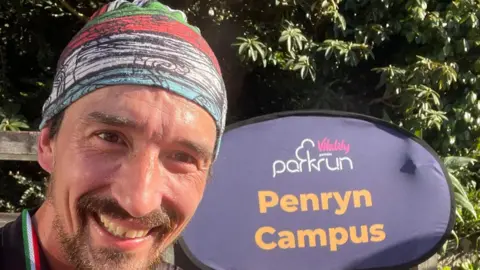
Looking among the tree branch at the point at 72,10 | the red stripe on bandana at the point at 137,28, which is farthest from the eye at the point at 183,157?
the tree branch at the point at 72,10

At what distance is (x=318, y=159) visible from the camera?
115 inches

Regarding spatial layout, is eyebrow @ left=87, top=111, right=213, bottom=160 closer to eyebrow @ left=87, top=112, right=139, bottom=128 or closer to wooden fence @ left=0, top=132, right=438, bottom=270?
eyebrow @ left=87, top=112, right=139, bottom=128

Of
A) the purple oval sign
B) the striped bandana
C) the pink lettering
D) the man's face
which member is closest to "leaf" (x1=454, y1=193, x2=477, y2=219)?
the purple oval sign

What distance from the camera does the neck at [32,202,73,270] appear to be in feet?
4.30

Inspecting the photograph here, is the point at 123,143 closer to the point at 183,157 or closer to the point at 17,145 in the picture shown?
the point at 183,157

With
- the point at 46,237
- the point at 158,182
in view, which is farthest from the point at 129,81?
the point at 46,237

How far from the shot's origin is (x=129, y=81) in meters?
1.22

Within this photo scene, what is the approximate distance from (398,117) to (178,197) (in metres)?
3.13

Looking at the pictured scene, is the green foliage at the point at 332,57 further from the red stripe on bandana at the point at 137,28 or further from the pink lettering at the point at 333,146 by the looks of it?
the red stripe on bandana at the point at 137,28

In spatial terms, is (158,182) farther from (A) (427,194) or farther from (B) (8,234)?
(A) (427,194)

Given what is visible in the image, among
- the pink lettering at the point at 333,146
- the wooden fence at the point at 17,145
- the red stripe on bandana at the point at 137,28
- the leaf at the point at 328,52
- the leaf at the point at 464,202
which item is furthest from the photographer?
the leaf at the point at 328,52

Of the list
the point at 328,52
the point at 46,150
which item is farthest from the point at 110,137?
the point at 328,52

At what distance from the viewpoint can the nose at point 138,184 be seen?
1169 millimetres

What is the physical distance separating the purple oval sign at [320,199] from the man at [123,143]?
4.78 feet
